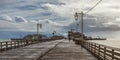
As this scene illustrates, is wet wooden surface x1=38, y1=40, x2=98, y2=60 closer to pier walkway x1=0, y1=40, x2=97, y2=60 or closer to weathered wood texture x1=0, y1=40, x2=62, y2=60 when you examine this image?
pier walkway x1=0, y1=40, x2=97, y2=60

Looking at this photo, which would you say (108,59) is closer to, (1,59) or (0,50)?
(1,59)

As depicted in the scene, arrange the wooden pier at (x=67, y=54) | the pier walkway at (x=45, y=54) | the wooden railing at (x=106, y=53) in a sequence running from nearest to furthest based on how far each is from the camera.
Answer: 1. the wooden railing at (x=106, y=53)
2. the wooden pier at (x=67, y=54)
3. the pier walkway at (x=45, y=54)

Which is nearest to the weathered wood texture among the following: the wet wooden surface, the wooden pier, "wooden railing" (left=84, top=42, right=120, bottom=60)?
the wooden pier

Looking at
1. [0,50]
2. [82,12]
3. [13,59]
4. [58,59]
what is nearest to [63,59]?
[58,59]

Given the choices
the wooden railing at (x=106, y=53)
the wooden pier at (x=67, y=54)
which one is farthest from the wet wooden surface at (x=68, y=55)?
the wooden railing at (x=106, y=53)

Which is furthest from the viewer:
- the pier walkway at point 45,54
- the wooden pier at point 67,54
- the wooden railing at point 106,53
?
the pier walkway at point 45,54

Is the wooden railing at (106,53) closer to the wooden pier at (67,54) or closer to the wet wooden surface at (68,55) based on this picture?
the wooden pier at (67,54)

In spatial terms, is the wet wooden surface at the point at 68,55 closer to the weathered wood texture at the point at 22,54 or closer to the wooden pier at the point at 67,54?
the wooden pier at the point at 67,54

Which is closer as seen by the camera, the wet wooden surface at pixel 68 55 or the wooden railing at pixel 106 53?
the wooden railing at pixel 106 53

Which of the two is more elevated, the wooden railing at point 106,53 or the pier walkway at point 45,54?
the wooden railing at point 106,53

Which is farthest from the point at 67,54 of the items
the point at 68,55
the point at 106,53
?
the point at 106,53

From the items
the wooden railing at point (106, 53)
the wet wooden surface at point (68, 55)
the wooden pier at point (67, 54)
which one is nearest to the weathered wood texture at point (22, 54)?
the wooden pier at point (67, 54)

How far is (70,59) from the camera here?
26984mm

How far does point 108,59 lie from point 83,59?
17.5ft
